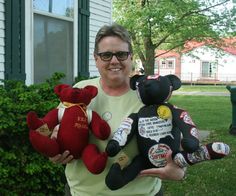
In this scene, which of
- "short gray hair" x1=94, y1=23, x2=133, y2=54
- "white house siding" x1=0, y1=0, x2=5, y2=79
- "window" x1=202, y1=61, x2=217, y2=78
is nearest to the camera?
"short gray hair" x1=94, y1=23, x2=133, y2=54

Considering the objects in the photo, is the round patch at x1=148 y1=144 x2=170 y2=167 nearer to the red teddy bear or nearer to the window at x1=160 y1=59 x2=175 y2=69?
the red teddy bear

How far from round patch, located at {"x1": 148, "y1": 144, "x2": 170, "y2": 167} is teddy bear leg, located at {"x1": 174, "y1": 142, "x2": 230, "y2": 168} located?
0.28ft

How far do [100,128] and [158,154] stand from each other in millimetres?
309

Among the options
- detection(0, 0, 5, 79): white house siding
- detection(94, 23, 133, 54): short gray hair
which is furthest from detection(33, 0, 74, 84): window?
detection(94, 23, 133, 54): short gray hair

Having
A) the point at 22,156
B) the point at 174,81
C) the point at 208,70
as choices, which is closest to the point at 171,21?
the point at 22,156

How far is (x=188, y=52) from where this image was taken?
23.2 m

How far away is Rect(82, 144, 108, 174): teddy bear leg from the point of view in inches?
78.6

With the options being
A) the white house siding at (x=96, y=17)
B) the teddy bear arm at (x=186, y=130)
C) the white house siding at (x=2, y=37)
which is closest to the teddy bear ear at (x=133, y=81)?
the teddy bear arm at (x=186, y=130)

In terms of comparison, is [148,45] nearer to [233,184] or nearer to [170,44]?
[170,44]

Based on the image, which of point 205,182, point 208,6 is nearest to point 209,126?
point 205,182

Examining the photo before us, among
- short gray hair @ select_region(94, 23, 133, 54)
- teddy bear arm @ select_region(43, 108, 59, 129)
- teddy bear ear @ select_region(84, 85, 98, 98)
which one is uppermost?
short gray hair @ select_region(94, 23, 133, 54)

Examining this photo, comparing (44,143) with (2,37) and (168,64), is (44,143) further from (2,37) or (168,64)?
(168,64)

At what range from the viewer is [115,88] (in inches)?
86.1

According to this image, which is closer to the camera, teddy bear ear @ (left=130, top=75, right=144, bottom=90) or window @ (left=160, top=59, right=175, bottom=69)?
teddy bear ear @ (left=130, top=75, right=144, bottom=90)
